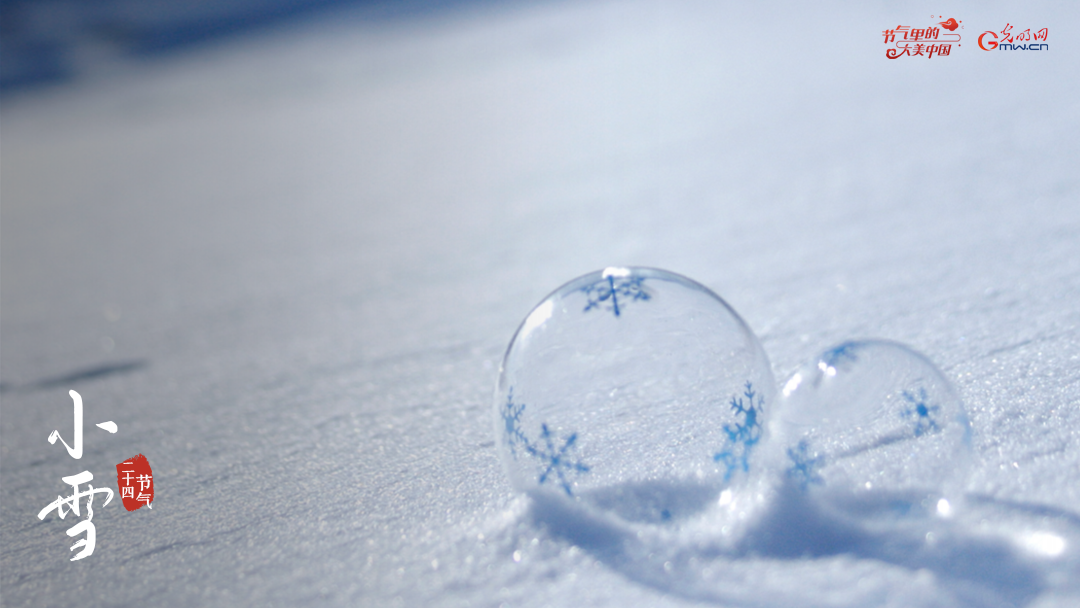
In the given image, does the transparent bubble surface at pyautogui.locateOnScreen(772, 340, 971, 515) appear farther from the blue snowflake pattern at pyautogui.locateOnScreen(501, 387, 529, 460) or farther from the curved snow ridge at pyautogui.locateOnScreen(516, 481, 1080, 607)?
the blue snowflake pattern at pyautogui.locateOnScreen(501, 387, 529, 460)

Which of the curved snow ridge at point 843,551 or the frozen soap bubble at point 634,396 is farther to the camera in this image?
the frozen soap bubble at point 634,396

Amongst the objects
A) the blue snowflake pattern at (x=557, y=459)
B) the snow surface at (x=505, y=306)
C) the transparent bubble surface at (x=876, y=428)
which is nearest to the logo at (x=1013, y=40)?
the snow surface at (x=505, y=306)

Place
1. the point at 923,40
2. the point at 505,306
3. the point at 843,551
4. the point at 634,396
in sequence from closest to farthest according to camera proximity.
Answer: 1. the point at 843,551
2. the point at 634,396
3. the point at 505,306
4. the point at 923,40

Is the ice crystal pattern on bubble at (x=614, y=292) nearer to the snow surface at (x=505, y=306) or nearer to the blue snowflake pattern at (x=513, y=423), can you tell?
the blue snowflake pattern at (x=513, y=423)

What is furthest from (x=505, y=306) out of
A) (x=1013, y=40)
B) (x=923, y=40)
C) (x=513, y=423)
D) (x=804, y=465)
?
(x=923, y=40)

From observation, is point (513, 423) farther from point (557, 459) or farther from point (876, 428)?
point (876, 428)

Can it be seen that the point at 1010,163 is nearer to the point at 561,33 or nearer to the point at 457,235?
the point at 457,235

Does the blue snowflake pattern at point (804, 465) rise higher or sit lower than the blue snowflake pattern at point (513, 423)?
lower

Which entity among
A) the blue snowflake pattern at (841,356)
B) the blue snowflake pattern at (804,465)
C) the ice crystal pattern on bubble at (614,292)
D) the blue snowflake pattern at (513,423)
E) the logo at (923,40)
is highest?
the logo at (923,40)

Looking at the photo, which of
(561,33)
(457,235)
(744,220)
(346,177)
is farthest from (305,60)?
(744,220)
